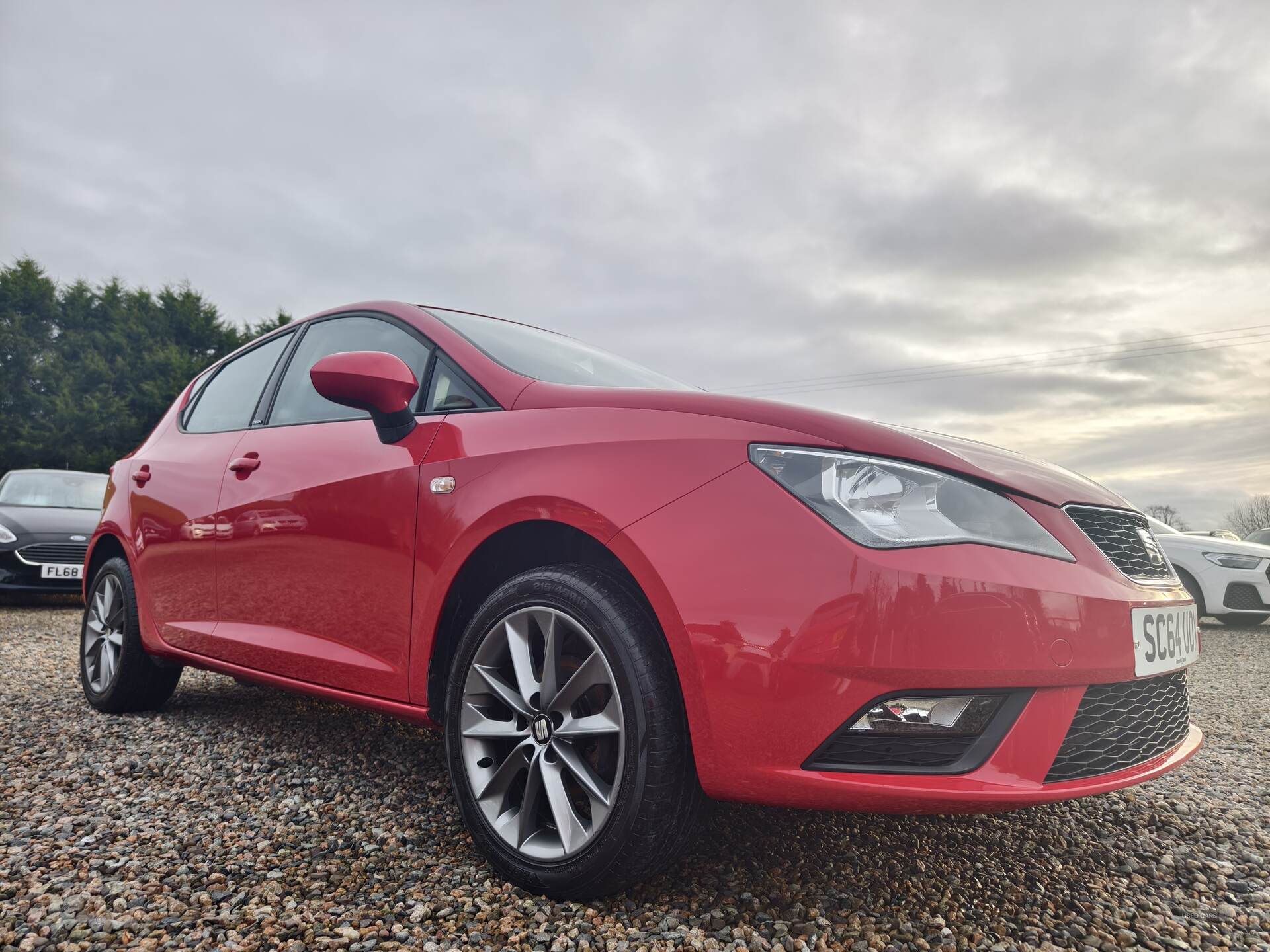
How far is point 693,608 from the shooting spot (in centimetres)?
166

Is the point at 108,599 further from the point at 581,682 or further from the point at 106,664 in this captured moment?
the point at 581,682

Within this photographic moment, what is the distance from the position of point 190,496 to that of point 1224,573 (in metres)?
8.99

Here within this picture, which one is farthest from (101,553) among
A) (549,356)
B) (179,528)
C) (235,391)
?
(549,356)

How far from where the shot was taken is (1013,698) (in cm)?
160

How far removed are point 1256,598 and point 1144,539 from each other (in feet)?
25.5

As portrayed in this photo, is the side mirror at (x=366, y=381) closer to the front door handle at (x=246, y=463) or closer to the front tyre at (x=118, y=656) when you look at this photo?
the front door handle at (x=246, y=463)

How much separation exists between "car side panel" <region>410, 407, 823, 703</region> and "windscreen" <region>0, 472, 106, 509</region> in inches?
330

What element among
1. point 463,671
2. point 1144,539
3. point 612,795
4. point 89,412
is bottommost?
point 612,795

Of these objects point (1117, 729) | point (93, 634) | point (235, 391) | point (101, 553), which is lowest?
point (93, 634)

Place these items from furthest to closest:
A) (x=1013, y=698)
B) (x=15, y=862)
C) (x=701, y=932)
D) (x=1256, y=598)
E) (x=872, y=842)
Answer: (x=1256, y=598), (x=872, y=842), (x=15, y=862), (x=701, y=932), (x=1013, y=698)

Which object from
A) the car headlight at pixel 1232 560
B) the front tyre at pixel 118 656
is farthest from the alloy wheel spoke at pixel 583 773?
the car headlight at pixel 1232 560

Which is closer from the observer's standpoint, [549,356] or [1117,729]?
[1117,729]

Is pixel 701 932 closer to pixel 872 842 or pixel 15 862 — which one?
pixel 872 842

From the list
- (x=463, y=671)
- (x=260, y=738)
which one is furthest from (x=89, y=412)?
(x=463, y=671)
